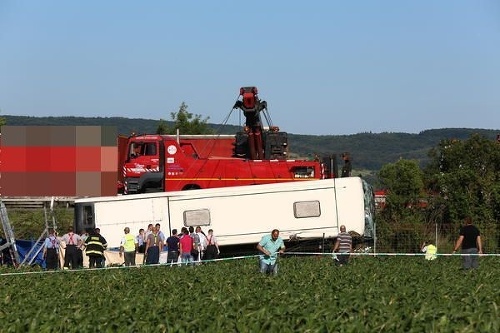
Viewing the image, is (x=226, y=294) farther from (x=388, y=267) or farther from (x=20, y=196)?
(x=20, y=196)

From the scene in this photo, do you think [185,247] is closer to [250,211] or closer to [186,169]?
[250,211]

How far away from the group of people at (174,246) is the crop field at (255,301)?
5956mm

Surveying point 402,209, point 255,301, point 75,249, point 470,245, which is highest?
point 402,209

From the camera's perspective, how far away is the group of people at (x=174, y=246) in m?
32.2

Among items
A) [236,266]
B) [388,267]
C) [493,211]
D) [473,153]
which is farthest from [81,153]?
[473,153]

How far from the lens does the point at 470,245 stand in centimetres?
2661

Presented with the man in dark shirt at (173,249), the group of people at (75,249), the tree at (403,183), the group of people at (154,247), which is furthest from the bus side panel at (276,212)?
the tree at (403,183)

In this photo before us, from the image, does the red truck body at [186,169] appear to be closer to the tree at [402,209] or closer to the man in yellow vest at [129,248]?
the tree at [402,209]

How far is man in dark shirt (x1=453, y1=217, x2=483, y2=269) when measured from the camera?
26453 millimetres

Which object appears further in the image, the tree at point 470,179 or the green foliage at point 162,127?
the green foliage at point 162,127

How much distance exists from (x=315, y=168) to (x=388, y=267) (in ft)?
48.1

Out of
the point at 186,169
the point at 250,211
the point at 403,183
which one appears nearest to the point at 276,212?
the point at 250,211

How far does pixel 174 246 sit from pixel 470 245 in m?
9.72

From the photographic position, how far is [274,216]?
118 feet
